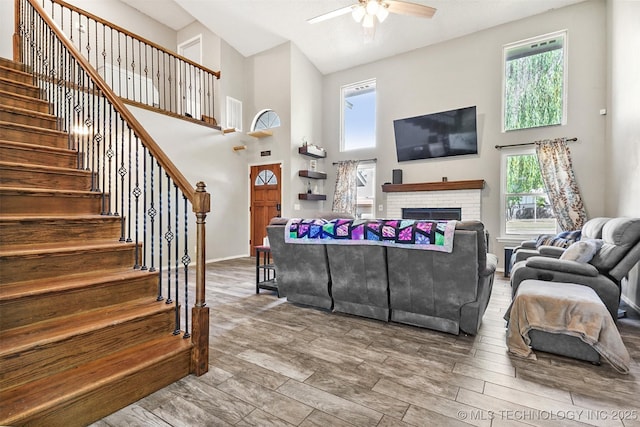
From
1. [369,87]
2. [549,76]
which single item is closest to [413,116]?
[369,87]

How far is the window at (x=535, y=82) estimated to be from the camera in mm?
5133

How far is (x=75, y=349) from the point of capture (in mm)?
1641

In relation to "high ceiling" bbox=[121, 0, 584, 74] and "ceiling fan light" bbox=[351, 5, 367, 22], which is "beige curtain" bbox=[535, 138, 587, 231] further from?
"ceiling fan light" bbox=[351, 5, 367, 22]

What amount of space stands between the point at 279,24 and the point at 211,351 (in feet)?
20.2

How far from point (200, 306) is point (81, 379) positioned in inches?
25.9

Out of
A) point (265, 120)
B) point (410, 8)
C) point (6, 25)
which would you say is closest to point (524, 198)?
point (410, 8)

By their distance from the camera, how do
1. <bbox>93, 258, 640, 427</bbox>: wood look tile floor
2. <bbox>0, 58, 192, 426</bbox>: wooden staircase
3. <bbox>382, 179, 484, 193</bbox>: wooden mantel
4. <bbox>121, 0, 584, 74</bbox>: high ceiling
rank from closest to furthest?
<bbox>0, 58, 192, 426</bbox>: wooden staircase < <bbox>93, 258, 640, 427</bbox>: wood look tile floor < <bbox>121, 0, 584, 74</bbox>: high ceiling < <bbox>382, 179, 484, 193</bbox>: wooden mantel

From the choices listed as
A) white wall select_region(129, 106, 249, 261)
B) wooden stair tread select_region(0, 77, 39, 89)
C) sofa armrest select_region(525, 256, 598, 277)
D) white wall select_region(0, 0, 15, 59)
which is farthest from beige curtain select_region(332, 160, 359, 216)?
white wall select_region(0, 0, 15, 59)

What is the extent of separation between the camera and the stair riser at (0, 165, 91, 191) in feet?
7.74

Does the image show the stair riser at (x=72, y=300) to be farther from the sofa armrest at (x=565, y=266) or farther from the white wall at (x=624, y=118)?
the white wall at (x=624, y=118)

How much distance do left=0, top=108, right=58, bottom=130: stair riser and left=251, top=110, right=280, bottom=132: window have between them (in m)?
4.28

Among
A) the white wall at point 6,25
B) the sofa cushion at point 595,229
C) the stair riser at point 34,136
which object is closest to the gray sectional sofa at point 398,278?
the sofa cushion at point 595,229

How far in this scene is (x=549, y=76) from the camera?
521 cm

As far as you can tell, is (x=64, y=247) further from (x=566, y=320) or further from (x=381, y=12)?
(x=381, y=12)
